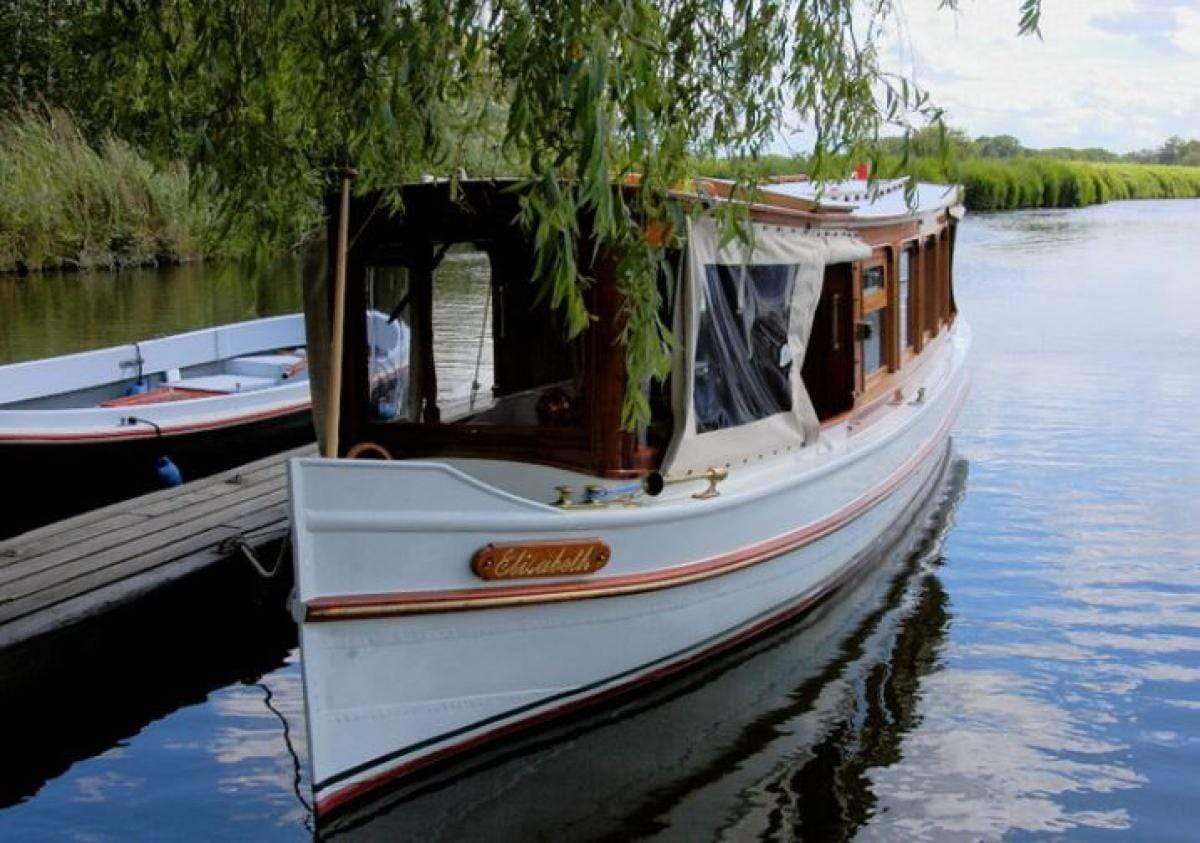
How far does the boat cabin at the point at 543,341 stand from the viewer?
20.1ft

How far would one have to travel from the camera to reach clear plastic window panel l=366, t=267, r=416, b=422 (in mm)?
6668

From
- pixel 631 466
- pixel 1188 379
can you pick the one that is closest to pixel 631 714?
pixel 631 466

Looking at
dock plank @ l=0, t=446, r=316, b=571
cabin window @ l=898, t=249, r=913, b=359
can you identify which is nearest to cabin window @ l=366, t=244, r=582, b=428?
dock plank @ l=0, t=446, r=316, b=571

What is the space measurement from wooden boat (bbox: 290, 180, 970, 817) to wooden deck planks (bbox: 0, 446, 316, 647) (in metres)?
1.39

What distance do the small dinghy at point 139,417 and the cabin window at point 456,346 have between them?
3527 millimetres

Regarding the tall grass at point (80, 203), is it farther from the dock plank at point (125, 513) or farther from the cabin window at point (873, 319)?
the cabin window at point (873, 319)

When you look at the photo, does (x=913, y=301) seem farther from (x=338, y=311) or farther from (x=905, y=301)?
(x=338, y=311)

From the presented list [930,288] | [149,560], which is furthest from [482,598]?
[930,288]

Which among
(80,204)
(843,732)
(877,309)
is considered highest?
(80,204)

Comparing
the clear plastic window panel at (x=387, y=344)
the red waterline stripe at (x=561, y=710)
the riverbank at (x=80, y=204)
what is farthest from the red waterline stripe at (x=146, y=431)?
the riverbank at (x=80, y=204)

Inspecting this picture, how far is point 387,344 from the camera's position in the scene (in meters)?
6.77

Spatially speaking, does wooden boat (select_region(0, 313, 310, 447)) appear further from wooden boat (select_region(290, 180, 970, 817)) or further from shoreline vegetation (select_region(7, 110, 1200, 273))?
shoreline vegetation (select_region(7, 110, 1200, 273))

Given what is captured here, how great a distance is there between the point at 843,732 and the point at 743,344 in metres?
2.01

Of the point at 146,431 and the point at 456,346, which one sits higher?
the point at 456,346
